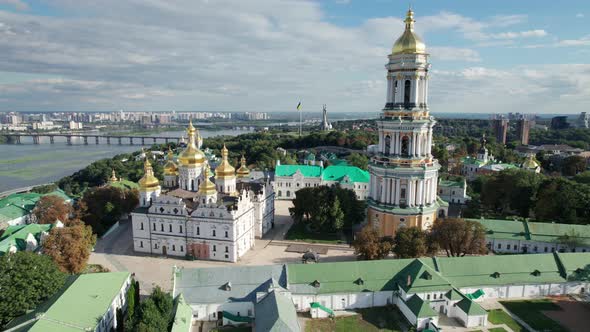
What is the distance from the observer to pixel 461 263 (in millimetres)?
26891

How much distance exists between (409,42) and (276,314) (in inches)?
999

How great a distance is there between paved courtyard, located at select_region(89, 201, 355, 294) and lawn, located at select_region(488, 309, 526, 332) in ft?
39.6

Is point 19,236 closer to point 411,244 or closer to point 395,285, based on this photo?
point 395,285

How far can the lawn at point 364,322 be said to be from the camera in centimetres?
2308

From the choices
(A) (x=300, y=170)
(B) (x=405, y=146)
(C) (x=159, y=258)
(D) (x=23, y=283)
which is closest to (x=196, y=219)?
(C) (x=159, y=258)

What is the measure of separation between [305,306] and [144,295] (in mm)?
11870

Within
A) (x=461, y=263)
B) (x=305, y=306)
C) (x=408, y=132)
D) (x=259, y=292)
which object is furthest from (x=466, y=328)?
(x=408, y=132)

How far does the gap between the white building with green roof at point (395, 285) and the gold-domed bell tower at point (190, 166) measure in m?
15.2

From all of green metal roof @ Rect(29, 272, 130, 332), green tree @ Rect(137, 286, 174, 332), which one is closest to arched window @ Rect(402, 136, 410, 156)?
green tree @ Rect(137, 286, 174, 332)

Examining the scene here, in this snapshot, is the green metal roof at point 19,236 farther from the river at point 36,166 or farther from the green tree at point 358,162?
the green tree at point 358,162

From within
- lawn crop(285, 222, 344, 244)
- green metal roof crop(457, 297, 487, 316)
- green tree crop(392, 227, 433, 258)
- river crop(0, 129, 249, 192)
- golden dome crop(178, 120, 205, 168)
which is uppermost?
golden dome crop(178, 120, 205, 168)

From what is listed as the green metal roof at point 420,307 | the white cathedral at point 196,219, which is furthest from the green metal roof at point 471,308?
the white cathedral at point 196,219

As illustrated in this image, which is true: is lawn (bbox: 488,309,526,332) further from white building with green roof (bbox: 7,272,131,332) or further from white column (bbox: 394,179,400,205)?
white building with green roof (bbox: 7,272,131,332)

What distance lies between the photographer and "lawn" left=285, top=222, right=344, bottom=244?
38.1 metres
